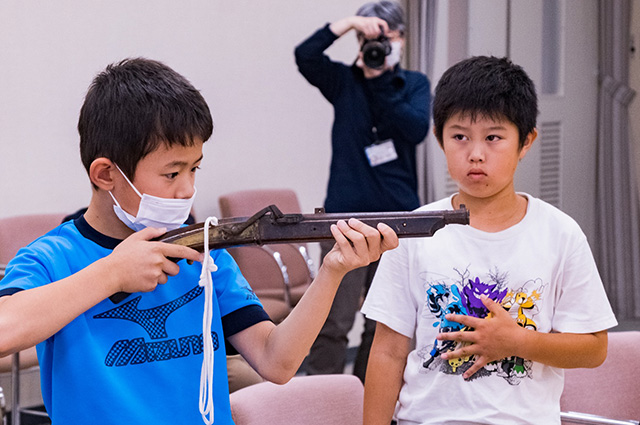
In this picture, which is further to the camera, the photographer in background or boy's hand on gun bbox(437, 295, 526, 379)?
the photographer in background

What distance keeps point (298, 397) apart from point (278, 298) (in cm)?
228

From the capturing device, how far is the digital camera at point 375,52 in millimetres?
3650

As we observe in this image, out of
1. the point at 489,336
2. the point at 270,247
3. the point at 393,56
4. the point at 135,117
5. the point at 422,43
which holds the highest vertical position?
the point at 422,43

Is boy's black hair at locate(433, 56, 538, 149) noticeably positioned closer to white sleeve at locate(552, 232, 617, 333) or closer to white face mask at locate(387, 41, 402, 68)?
white sleeve at locate(552, 232, 617, 333)

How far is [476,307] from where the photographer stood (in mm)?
1688

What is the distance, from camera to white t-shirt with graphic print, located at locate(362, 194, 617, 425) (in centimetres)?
167

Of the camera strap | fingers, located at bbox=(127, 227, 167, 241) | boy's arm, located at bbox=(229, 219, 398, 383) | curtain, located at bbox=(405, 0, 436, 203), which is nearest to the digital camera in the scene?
the camera strap

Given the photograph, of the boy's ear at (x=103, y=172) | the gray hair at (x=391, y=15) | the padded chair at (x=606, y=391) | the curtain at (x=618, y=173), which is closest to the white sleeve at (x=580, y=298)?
the padded chair at (x=606, y=391)

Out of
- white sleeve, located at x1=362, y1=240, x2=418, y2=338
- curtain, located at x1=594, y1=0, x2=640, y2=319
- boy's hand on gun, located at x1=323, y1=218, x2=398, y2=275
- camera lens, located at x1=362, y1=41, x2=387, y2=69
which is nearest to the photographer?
boy's hand on gun, located at x1=323, y1=218, x2=398, y2=275

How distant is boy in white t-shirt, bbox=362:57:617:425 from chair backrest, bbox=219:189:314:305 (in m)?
2.28

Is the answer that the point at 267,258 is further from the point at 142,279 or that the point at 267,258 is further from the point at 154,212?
the point at 142,279

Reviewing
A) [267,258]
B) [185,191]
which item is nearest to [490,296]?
[185,191]

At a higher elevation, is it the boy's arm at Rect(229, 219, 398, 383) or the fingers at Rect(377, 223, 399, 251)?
the fingers at Rect(377, 223, 399, 251)

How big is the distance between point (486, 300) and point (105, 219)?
30.6 inches
